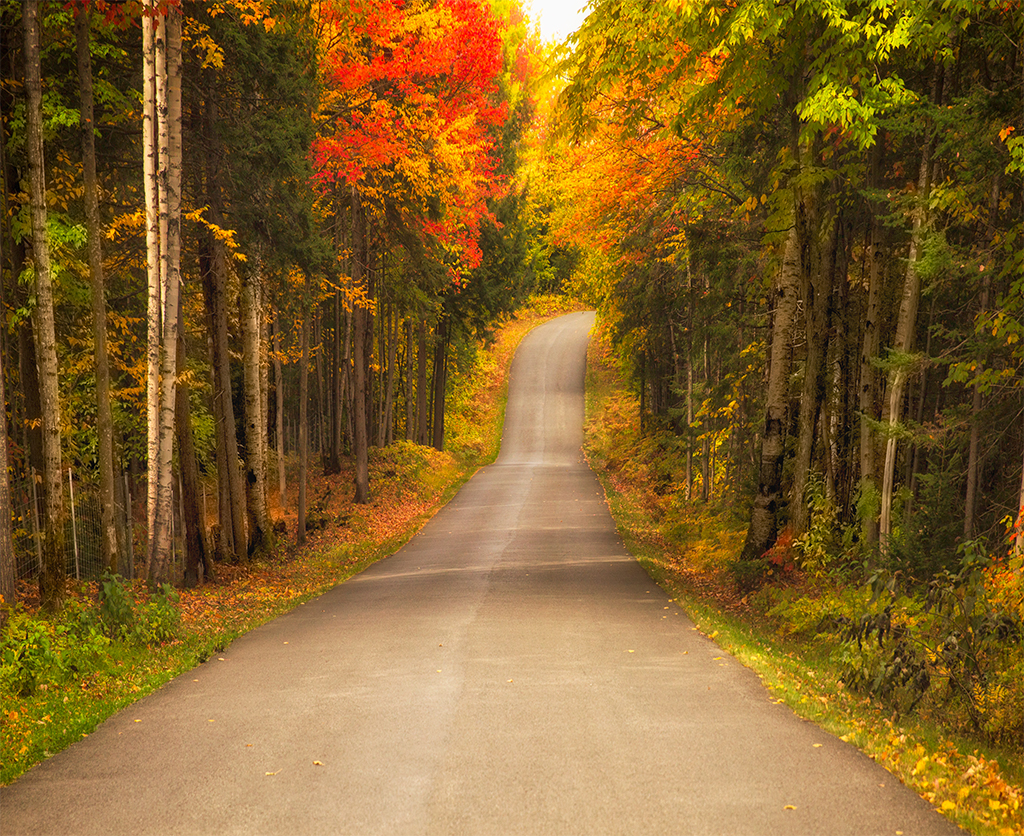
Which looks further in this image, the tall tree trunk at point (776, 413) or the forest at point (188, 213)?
the tall tree trunk at point (776, 413)

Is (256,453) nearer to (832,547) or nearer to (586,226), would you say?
(586,226)

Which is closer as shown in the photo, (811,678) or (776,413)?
(811,678)

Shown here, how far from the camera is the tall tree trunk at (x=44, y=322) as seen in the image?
10.2 metres

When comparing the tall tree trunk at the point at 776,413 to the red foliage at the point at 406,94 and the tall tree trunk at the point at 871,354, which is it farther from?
the red foliage at the point at 406,94

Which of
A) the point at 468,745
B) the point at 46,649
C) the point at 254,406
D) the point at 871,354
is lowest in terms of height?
the point at 46,649

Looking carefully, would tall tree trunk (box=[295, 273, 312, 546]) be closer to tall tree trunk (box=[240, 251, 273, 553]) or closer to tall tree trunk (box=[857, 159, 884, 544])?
tall tree trunk (box=[240, 251, 273, 553])

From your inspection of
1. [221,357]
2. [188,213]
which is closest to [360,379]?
[221,357]

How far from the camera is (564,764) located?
6035 mm

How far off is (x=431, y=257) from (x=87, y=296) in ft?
43.3

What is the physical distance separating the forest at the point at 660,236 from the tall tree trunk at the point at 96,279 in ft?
0.20

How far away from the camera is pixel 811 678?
28.9 ft

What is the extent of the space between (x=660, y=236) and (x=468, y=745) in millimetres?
14895

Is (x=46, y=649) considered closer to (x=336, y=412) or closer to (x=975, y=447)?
(x=975, y=447)

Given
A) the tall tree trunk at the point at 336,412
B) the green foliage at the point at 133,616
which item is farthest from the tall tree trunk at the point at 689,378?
the green foliage at the point at 133,616
